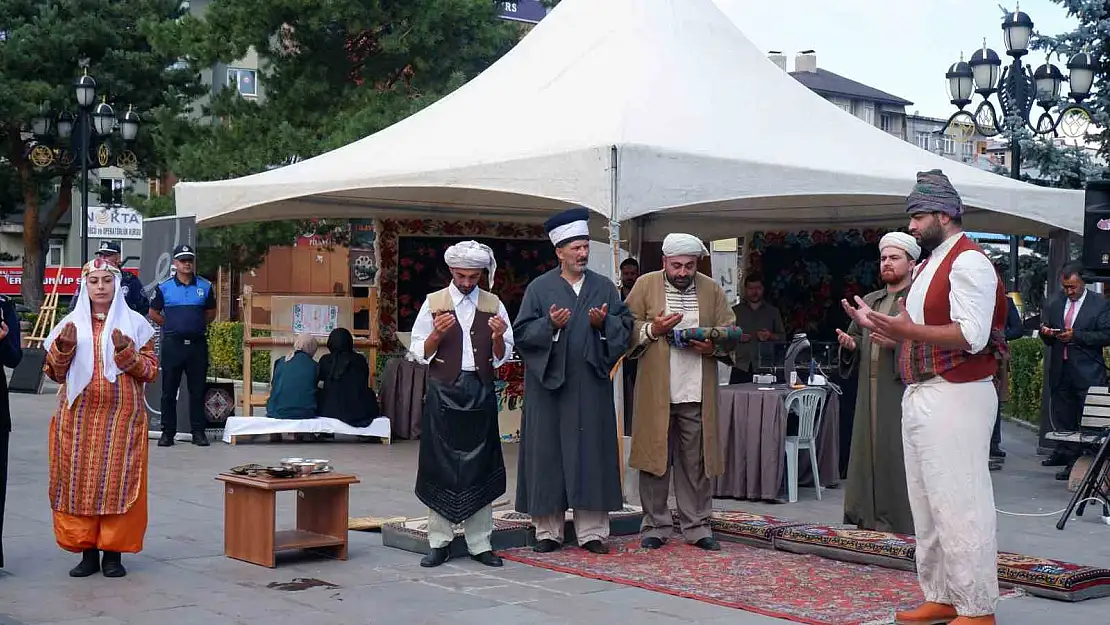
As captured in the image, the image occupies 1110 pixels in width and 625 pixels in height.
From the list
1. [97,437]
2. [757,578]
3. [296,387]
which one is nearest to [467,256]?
[97,437]

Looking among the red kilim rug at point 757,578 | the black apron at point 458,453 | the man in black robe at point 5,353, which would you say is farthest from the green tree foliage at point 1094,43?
the man in black robe at point 5,353

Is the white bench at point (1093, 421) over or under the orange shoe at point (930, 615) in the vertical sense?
over

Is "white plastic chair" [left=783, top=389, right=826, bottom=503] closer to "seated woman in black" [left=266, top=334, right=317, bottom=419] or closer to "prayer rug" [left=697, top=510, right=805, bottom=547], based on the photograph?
"prayer rug" [left=697, top=510, right=805, bottom=547]

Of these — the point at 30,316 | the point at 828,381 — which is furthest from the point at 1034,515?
the point at 30,316

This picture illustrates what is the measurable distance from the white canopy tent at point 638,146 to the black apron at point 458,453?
178cm

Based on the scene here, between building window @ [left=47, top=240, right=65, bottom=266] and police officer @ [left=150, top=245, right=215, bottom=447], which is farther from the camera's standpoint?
building window @ [left=47, top=240, right=65, bottom=266]

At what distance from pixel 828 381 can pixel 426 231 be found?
17.2 feet

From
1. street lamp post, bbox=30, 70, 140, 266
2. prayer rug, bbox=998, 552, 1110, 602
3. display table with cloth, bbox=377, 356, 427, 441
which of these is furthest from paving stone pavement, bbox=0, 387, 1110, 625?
street lamp post, bbox=30, 70, 140, 266

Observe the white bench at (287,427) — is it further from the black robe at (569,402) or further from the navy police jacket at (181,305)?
the black robe at (569,402)

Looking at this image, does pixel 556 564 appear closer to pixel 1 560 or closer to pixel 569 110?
pixel 1 560

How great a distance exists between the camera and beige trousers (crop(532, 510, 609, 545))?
7.52 meters

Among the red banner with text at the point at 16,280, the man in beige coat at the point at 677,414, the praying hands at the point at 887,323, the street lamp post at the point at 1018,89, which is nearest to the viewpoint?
the praying hands at the point at 887,323

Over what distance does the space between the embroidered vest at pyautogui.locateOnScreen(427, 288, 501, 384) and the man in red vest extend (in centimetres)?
223

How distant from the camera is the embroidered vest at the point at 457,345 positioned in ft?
23.7
